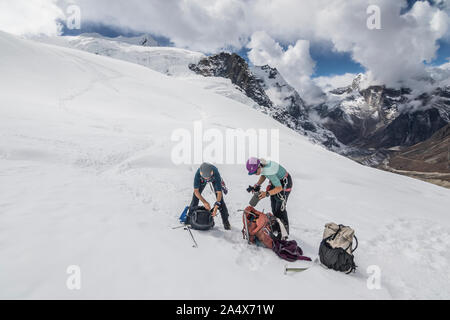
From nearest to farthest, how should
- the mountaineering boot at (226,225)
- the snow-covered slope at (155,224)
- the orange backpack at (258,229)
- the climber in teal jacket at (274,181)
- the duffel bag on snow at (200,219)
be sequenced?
the snow-covered slope at (155,224), the orange backpack at (258,229), the duffel bag on snow at (200,219), the climber in teal jacket at (274,181), the mountaineering boot at (226,225)

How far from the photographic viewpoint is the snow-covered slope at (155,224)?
4.08 meters

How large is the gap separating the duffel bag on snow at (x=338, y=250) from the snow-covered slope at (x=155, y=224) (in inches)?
10.8

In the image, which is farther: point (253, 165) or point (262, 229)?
point (253, 165)

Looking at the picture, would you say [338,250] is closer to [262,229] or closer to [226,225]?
[262,229]

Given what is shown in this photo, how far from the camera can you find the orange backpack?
5.93 meters

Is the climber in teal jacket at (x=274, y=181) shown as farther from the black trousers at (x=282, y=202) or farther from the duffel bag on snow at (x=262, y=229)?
the duffel bag on snow at (x=262, y=229)

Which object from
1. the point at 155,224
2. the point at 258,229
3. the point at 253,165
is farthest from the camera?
the point at 253,165

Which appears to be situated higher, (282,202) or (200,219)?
(282,202)

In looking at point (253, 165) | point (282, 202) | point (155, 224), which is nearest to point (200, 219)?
point (155, 224)

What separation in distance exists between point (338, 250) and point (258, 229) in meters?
1.94

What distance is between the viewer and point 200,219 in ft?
21.6

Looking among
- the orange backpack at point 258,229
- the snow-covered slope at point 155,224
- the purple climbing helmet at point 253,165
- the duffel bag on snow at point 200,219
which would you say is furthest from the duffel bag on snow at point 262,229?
the purple climbing helmet at point 253,165
